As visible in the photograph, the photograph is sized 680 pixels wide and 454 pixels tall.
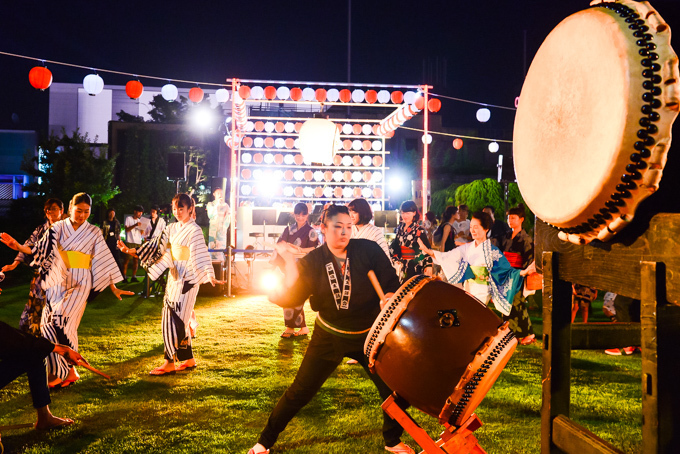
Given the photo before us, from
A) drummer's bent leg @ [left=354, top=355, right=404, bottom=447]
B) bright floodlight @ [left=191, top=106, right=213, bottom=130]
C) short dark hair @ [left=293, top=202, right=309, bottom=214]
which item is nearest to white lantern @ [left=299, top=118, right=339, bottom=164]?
short dark hair @ [left=293, top=202, right=309, bottom=214]

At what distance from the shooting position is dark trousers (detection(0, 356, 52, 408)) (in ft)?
10.2

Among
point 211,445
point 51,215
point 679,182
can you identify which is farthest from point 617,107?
point 51,215

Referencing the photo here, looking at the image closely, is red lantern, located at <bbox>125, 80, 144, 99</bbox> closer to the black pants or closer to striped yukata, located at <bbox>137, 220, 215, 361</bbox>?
striped yukata, located at <bbox>137, 220, 215, 361</bbox>

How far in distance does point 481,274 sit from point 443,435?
3406 mm

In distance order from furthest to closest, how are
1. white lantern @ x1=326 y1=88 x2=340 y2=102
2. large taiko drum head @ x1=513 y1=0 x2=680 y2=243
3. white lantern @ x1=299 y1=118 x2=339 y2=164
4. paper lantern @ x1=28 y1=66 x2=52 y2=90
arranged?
1. white lantern @ x1=326 y1=88 x2=340 y2=102
2. white lantern @ x1=299 y1=118 x2=339 y2=164
3. paper lantern @ x1=28 y1=66 x2=52 y2=90
4. large taiko drum head @ x1=513 y1=0 x2=680 y2=243

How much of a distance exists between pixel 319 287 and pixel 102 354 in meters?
3.56

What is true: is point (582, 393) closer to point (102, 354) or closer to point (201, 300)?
point (102, 354)

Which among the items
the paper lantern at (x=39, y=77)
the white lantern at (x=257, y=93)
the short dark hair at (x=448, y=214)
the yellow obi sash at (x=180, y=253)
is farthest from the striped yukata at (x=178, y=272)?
the white lantern at (x=257, y=93)

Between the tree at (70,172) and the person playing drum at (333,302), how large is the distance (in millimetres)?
14460

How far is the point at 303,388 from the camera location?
299 cm

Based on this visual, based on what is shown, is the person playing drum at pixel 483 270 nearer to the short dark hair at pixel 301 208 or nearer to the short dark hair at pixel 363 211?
the short dark hair at pixel 363 211

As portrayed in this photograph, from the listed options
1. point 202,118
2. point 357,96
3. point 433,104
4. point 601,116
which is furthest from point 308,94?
point 202,118

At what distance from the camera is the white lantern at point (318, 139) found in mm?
9820

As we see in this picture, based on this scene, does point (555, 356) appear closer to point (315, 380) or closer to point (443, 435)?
point (443, 435)
